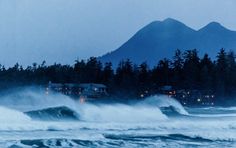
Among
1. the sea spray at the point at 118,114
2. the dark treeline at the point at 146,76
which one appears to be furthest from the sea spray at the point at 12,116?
the dark treeline at the point at 146,76

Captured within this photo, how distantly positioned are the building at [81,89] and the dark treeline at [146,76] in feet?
5.58

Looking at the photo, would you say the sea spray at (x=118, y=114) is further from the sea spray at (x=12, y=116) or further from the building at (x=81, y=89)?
the building at (x=81, y=89)

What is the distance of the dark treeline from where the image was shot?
297 ft

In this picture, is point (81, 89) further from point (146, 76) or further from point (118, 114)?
point (118, 114)

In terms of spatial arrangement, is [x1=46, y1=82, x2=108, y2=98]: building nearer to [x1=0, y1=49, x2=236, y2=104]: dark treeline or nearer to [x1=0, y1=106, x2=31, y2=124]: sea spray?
[x1=0, y1=49, x2=236, y2=104]: dark treeline

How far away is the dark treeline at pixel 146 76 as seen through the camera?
9059 cm

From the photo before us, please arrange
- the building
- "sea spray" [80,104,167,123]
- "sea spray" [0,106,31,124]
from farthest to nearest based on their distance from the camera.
A: 1. the building
2. "sea spray" [80,104,167,123]
3. "sea spray" [0,106,31,124]

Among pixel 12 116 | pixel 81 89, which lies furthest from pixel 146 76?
pixel 12 116

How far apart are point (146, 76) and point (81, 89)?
38.2 ft

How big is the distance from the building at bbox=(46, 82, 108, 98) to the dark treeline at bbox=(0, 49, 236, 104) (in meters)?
1.70

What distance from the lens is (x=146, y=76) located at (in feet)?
318

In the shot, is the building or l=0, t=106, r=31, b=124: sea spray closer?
l=0, t=106, r=31, b=124: sea spray

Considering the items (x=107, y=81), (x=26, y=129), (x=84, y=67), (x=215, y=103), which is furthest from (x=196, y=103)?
(x=26, y=129)

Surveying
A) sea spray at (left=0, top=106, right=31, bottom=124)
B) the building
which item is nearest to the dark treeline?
the building
